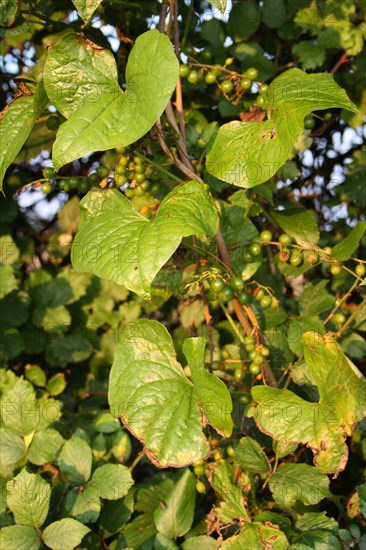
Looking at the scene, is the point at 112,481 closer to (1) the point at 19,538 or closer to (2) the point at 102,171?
(1) the point at 19,538

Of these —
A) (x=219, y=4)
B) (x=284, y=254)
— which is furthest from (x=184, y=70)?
(x=284, y=254)

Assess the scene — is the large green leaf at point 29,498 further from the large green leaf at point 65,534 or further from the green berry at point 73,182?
the green berry at point 73,182

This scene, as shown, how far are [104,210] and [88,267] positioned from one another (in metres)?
0.20

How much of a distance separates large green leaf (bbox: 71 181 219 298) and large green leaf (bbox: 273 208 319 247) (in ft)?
1.40

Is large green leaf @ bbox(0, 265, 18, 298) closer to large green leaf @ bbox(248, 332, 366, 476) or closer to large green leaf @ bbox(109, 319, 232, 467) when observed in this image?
large green leaf @ bbox(109, 319, 232, 467)

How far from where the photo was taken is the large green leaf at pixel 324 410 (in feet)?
3.74

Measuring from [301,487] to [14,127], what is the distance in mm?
912

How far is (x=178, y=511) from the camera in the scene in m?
1.34

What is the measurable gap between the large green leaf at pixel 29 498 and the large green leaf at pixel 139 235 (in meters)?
0.48

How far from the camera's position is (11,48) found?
194 centimetres

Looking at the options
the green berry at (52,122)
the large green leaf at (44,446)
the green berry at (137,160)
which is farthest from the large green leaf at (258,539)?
the green berry at (52,122)

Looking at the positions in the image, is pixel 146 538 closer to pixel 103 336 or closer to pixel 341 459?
pixel 341 459

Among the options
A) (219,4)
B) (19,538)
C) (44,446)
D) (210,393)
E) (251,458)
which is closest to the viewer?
(219,4)

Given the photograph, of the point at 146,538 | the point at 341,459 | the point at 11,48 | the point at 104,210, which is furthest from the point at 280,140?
the point at 11,48
